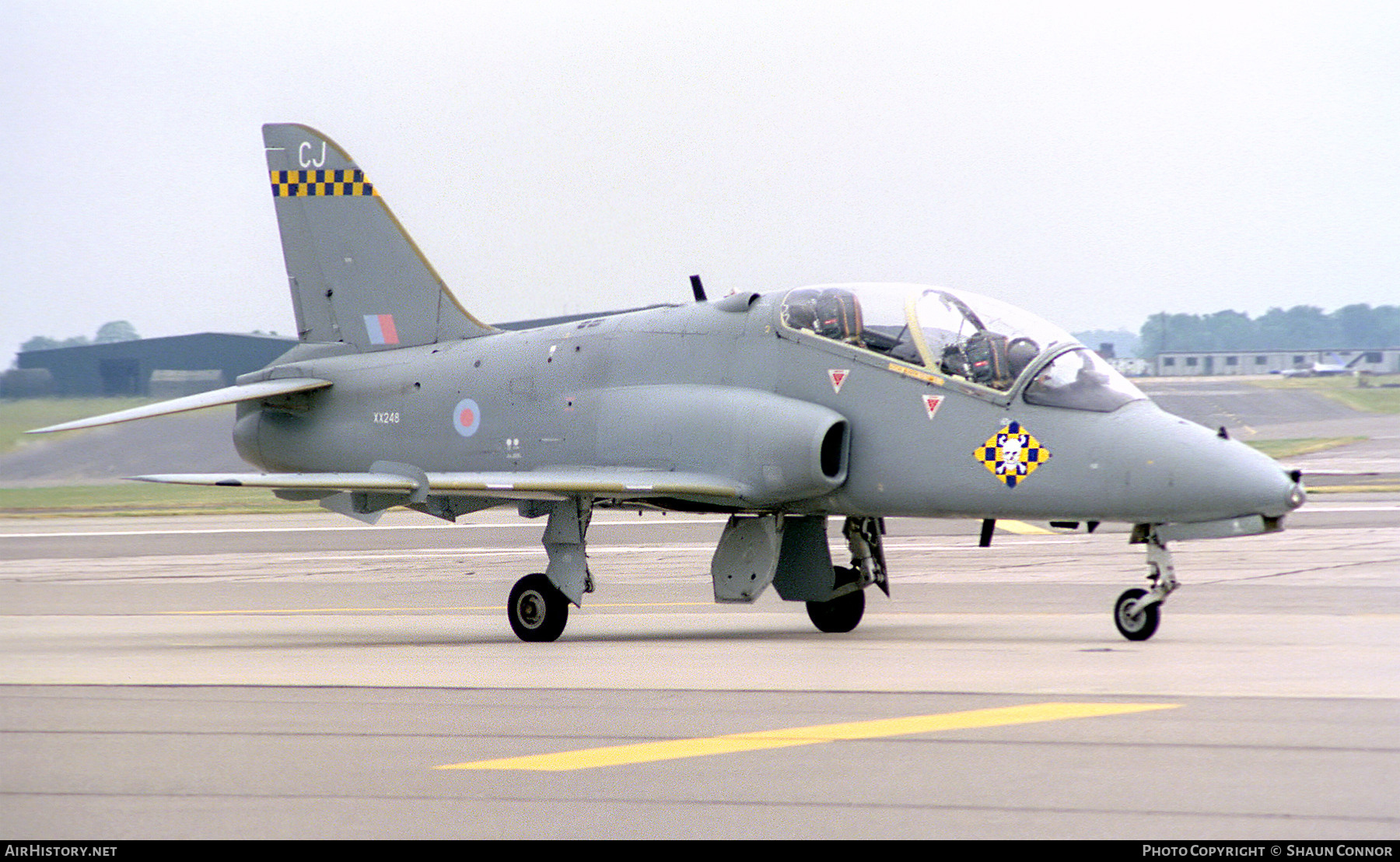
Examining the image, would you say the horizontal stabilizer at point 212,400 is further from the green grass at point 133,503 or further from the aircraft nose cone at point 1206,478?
the green grass at point 133,503

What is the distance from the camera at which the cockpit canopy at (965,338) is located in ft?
40.4

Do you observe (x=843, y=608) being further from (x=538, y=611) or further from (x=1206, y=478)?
(x=1206, y=478)

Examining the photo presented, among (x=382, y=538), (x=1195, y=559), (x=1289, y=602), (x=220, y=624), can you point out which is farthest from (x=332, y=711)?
(x=382, y=538)

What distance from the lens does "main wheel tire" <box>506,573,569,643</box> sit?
13.8m

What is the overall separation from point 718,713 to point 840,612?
5.50 metres

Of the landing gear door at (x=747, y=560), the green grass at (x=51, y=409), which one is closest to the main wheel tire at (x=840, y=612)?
the landing gear door at (x=747, y=560)

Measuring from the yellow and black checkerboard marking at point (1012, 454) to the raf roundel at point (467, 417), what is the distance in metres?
5.21

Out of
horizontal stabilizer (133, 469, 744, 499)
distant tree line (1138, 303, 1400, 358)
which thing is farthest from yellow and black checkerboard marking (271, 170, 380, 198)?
distant tree line (1138, 303, 1400, 358)

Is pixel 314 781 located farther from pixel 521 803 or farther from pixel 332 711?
pixel 332 711

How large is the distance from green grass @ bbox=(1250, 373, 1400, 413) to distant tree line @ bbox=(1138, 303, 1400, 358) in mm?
56421

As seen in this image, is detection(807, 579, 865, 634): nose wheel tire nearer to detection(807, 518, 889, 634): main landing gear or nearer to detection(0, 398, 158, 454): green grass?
detection(807, 518, 889, 634): main landing gear

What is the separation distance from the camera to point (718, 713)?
8883 mm

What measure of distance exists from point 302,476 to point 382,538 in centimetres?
1592

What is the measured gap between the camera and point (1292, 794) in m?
6.32
